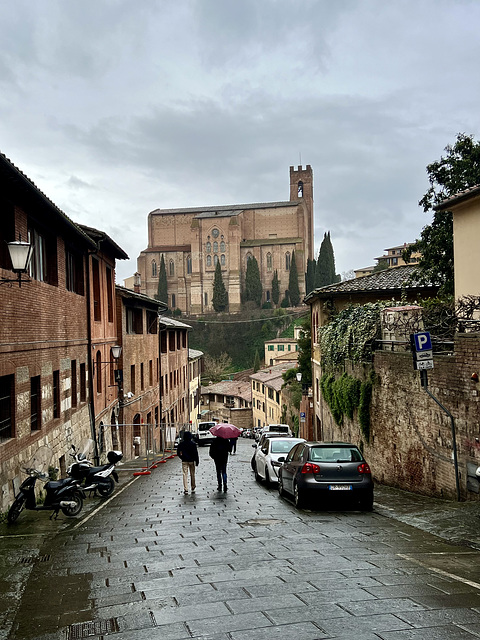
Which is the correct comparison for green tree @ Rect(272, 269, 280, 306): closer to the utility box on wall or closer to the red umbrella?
the utility box on wall

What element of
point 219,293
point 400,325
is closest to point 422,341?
point 400,325

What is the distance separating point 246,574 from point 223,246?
12043cm

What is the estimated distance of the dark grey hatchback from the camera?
38.3 feet

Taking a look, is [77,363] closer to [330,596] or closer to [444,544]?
[444,544]

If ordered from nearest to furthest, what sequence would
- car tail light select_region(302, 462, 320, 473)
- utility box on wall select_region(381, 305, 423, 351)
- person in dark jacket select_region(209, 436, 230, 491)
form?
1. car tail light select_region(302, 462, 320, 473)
2. person in dark jacket select_region(209, 436, 230, 491)
3. utility box on wall select_region(381, 305, 423, 351)

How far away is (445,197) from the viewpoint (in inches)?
980

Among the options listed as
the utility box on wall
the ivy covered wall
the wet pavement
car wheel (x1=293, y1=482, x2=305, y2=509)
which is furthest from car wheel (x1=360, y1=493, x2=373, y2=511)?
the utility box on wall

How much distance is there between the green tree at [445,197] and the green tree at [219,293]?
9700 centimetres

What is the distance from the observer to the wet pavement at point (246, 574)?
507 centimetres

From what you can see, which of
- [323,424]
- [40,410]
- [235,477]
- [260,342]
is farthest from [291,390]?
[260,342]

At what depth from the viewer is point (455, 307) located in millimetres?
14828

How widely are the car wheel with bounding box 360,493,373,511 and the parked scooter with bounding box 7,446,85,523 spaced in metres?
4.99

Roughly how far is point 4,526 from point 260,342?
4183 inches

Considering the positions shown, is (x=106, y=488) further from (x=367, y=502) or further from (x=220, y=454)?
(x=367, y=502)
